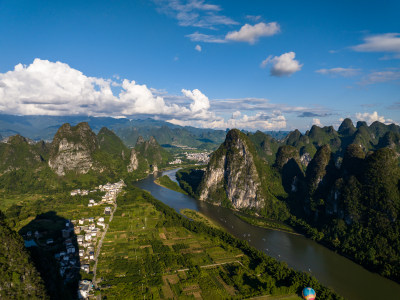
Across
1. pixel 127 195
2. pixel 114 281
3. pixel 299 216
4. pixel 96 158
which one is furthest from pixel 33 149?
pixel 299 216

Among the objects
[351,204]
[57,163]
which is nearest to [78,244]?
[57,163]

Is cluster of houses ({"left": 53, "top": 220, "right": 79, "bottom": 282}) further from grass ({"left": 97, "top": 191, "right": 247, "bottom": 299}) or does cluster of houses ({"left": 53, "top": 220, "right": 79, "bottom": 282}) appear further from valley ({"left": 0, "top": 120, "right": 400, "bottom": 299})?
grass ({"left": 97, "top": 191, "right": 247, "bottom": 299})

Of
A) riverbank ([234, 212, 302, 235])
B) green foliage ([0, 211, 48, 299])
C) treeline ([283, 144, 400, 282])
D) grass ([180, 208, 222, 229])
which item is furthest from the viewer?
grass ([180, 208, 222, 229])

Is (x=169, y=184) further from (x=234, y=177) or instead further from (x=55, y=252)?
(x=55, y=252)

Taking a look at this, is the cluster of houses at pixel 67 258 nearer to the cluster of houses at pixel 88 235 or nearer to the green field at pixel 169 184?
the cluster of houses at pixel 88 235

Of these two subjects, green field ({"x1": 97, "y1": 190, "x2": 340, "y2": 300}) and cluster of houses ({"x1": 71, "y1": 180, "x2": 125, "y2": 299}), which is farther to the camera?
green field ({"x1": 97, "y1": 190, "x2": 340, "y2": 300})

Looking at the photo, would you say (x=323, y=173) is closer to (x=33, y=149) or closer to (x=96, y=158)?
(x=96, y=158)

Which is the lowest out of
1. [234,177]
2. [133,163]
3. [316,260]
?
[316,260]

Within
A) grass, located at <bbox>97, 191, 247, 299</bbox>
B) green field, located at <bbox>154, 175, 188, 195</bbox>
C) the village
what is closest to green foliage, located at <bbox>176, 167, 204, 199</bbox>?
green field, located at <bbox>154, 175, 188, 195</bbox>
